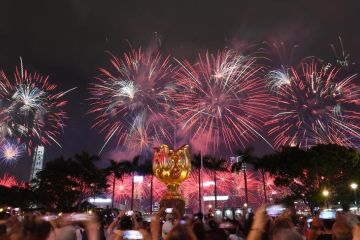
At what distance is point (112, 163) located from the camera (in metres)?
70.1

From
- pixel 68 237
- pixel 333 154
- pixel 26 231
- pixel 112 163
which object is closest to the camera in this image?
pixel 26 231

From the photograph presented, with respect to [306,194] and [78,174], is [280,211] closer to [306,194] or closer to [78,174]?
[306,194]

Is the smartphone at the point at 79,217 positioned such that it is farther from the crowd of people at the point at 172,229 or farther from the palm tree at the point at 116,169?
the palm tree at the point at 116,169

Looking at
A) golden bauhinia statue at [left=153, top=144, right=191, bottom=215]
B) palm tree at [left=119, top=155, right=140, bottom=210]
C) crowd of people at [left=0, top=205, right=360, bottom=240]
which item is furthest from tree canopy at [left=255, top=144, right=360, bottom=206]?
crowd of people at [left=0, top=205, right=360, bottom=240]

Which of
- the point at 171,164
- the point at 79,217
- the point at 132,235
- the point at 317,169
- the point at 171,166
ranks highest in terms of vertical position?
the point at 317,169

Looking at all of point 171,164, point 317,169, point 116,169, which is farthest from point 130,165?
point 171,164

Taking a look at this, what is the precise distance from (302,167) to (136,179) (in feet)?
118

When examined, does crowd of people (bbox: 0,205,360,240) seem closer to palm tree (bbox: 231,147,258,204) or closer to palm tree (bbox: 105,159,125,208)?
A: palm tree (bbox: 231,147,258,204)

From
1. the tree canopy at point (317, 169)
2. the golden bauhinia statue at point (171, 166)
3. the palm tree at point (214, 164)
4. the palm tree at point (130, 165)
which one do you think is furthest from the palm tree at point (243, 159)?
the golden bauhinia statue at point (171, 166)

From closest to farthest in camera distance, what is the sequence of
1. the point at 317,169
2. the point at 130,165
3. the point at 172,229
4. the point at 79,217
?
the point at 172,229, the point at 79,217, the point at 317,169, the point at 130,165

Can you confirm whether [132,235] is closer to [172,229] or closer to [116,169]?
[172,229]

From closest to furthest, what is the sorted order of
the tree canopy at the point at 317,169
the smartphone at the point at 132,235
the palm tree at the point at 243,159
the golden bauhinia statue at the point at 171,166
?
1. the smartphone at the point at 132,235
2. the golden bauhinia statue at the point at 171,166
3. the tree canopy at the point at 317,169
4. the palm tree at the point at 243,159

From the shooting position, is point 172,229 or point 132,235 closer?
point 172,229

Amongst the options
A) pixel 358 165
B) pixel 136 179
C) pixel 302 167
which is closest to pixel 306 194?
→ pixel 302 167
